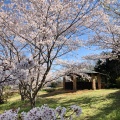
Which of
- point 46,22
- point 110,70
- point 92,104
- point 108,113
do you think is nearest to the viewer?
point 46,22

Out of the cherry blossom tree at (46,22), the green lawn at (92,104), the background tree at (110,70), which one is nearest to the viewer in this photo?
the cherry blossom tree at (46,22)

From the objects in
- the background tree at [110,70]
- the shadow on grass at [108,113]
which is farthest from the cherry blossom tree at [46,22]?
the background tree at [110,70]

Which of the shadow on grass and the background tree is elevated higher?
the background tree

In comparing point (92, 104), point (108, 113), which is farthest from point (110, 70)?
point (108, 113)

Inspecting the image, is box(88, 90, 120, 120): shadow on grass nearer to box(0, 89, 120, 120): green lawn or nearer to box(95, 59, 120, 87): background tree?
box(0, 89, 120, 120): green lawn

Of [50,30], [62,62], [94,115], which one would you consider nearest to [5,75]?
[50,30]

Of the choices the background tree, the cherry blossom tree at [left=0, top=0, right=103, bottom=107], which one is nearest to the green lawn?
the cherry blossom tree at [left=0, top=0, right=103, bottom=107]

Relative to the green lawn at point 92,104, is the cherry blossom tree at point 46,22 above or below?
above

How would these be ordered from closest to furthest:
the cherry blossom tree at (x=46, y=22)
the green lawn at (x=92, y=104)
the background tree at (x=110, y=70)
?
the cherry blossom tree at (x=46, y=22) → the green lawn at (x=92, y=104) → the background tree at (x=110, y=70)

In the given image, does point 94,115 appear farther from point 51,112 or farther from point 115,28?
point 51,112

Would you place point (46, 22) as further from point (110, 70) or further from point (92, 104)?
point (110, 70)

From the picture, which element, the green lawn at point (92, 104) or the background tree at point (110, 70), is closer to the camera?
the green lawn at point (92, 104)

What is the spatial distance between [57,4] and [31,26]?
4.22 ft

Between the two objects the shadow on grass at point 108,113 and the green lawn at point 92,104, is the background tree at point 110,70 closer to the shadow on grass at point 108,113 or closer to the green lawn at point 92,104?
the green lawn at point 92,104
